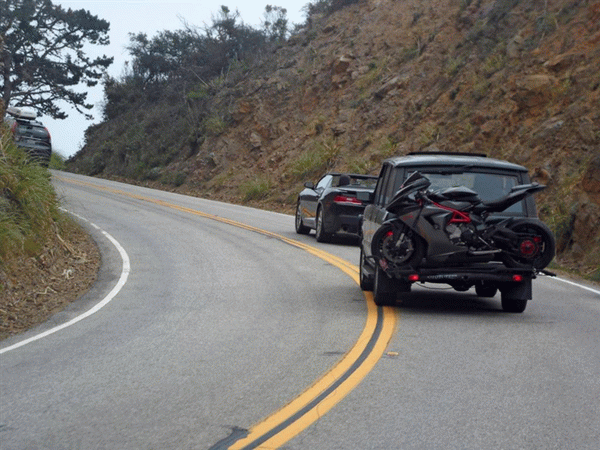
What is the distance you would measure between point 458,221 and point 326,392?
3872mm

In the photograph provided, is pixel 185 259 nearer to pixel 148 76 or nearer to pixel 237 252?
pixel 237 252

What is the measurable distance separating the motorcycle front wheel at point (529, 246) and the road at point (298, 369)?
0.71 m

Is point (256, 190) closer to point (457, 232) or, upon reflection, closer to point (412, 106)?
point (412, 106)

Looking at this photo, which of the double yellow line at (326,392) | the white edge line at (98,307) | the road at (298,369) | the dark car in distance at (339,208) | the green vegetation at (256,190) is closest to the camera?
the double yellow line at (326,392)

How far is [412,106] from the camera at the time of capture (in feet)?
114

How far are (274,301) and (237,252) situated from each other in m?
5.71

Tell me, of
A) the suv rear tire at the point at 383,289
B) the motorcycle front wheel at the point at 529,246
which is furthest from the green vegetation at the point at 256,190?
the motorcycle front wheel at the point at 529,246

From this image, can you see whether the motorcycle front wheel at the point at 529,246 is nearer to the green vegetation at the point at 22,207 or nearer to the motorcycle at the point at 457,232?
the motorcycle at the point at 457,232

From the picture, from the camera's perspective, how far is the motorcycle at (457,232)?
33.5ft

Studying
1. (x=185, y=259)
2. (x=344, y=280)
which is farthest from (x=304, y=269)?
(x=185, y=259)

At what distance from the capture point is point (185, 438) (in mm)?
5723

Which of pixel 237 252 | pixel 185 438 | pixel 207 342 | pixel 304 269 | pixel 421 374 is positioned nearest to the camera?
pixel 185 438

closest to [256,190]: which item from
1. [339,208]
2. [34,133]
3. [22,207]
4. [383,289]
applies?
[34,133]

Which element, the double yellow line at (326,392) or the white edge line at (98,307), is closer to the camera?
the double yellow line at (326,392)
